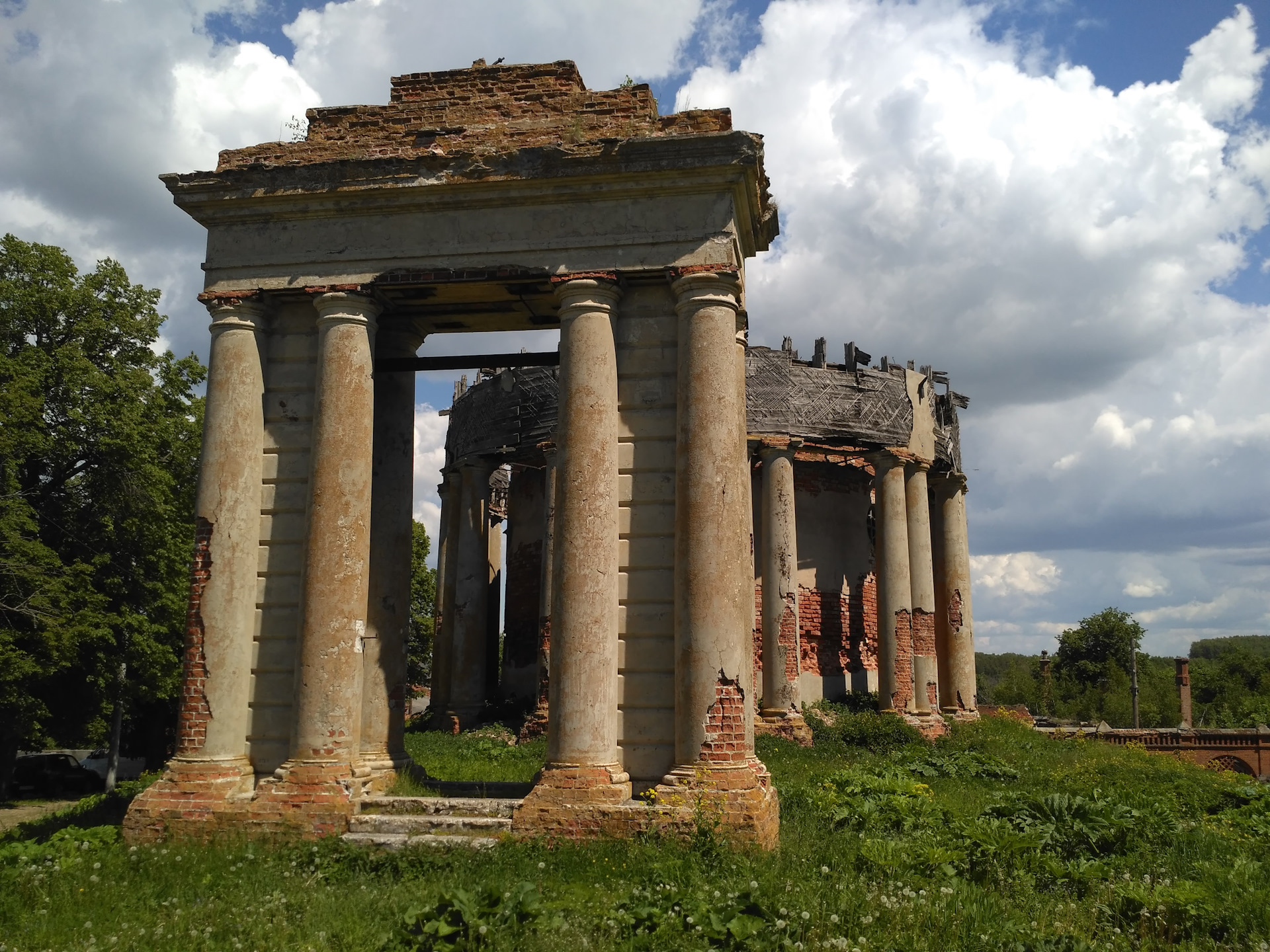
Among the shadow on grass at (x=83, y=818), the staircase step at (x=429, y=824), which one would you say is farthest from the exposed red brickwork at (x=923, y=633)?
the shadow on grass at (x=83, y=818)

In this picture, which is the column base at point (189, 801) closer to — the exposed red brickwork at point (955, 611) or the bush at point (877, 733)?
the bush at point (877, 733)

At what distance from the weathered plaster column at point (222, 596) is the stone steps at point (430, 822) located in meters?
1.44

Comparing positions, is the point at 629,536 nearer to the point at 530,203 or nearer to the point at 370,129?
the point at 530,203

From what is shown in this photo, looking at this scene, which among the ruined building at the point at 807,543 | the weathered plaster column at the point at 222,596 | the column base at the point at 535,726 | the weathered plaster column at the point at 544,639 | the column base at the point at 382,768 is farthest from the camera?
the ruined building at the point at 807,543

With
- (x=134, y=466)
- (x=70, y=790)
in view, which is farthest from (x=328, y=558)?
(x=70, y=790)

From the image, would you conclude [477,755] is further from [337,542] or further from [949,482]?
[949,482]

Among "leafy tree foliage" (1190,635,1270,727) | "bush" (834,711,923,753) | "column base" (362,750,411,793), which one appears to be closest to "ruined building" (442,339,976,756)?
"bush" (834,711,923,753)

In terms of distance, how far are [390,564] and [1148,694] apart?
165ft

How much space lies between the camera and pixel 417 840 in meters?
8.38

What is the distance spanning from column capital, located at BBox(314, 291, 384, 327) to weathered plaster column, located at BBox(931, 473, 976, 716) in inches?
784

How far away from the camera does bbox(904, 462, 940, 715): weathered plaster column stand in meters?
24.4

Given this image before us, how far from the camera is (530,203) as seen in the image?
987 centimetres

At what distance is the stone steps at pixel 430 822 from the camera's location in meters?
8.41

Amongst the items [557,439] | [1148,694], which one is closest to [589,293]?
[557,439]
